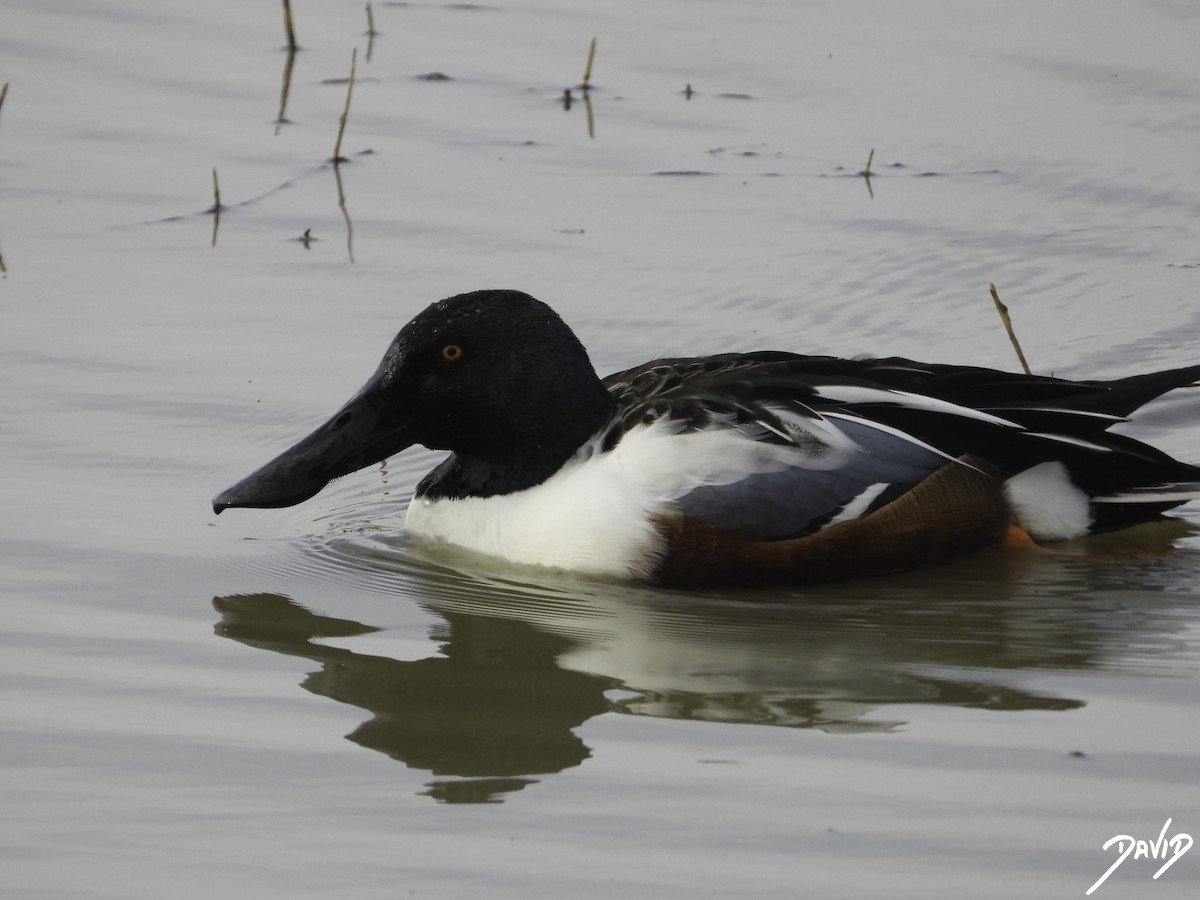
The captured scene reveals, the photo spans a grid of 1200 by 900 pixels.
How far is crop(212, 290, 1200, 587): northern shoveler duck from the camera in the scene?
5691mm

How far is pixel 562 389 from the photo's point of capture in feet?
19.8

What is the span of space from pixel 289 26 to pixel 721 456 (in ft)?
21.8

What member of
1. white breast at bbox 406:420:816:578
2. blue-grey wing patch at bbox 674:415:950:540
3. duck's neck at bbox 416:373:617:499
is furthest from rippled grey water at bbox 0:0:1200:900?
duck's neck at bbox 416:373:617:499

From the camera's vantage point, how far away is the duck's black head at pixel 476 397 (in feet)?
19.8

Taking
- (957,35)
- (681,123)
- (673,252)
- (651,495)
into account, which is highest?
(957,35)

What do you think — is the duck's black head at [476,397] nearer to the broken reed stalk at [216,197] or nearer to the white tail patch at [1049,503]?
the white tail patch at [1049,503]

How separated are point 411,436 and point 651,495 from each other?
0.90 meters

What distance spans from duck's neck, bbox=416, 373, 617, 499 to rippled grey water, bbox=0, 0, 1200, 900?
1.17 ft

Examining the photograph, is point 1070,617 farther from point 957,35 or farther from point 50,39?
point 50,39

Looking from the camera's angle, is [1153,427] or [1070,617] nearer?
[1070,617]

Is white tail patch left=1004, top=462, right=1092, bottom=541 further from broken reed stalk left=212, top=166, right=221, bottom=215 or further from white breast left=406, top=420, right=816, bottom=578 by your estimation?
broken reed stalk left=212, top=166, right=221, bottom=215

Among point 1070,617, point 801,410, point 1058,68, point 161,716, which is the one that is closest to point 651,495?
point 801,410
